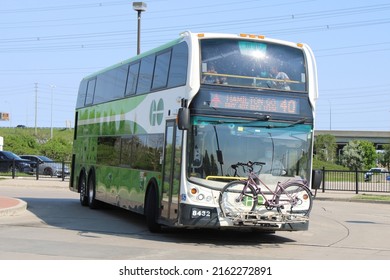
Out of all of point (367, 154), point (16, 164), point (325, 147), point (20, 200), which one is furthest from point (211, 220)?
point (325, 147)

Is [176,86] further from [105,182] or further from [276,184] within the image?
[105,182]

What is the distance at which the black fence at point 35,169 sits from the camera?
39344mm

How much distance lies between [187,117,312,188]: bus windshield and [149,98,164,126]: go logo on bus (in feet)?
6.70

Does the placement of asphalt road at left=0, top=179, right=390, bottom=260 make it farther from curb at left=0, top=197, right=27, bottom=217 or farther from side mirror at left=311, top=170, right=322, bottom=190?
side mirror at left=311, top=170, right=322, bottom=190

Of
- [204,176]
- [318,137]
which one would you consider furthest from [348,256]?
[318,137]

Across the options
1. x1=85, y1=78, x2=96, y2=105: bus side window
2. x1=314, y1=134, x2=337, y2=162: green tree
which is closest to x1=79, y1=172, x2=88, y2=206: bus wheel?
x1=85, y1=78, x2=96, y2=105: bus side window

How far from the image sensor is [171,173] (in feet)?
45.9

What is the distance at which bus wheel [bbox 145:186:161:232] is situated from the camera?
15117 mm

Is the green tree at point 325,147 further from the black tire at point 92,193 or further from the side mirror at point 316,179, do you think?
the side mirror at point 316,179

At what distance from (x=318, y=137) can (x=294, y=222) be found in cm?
9006

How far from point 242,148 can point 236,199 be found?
1099 millimetres

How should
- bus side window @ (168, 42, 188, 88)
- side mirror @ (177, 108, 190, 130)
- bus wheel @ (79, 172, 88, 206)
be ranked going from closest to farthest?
1. side mirror @ (177, 108, 190, 130)
2. bus side window @ (168, 42, 188, 88)
3. bus wheel @ (79, 172, 88, 206)

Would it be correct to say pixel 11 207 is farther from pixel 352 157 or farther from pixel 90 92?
pixel 352 157

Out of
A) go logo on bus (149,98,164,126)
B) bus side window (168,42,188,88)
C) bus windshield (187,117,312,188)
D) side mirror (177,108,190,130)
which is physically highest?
bus side window (168,42,188,88)
